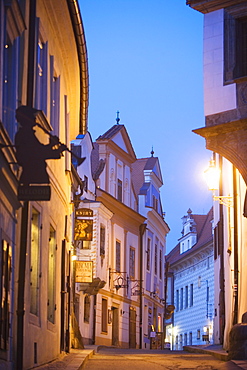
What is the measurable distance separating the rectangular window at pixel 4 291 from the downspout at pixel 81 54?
7831mm

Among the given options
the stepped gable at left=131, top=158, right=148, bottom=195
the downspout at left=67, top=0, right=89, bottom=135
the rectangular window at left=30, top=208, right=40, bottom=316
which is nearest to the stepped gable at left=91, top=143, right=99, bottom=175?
the stepped gable at left=131, top=158, right=148, bottom=195

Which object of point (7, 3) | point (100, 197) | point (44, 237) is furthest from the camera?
point (100, 197)

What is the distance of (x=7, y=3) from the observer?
10164 mm

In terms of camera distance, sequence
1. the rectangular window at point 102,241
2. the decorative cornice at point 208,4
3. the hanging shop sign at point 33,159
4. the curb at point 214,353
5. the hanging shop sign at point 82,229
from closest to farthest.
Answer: the hanging shop sign at point 33,159 → the curb at point 214,353 → the decorative cornice at point 208,4 → the hanging shop sign at point 82,229 → the rectangular window at point 102,241

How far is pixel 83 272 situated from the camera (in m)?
31.8

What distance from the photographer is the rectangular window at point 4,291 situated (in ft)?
33.2

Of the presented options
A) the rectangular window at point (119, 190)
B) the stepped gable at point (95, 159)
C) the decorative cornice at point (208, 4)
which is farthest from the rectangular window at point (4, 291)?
the rectangular window at point (119, 190)

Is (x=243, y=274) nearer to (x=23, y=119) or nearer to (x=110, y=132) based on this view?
(x=23, y=119)

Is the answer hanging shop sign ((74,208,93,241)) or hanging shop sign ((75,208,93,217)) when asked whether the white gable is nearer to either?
hanging shop sign ((74,208,93,241))

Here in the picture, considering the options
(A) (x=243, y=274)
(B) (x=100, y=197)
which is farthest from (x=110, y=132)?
(A) (x=243, y=274)

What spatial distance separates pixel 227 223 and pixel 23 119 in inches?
804

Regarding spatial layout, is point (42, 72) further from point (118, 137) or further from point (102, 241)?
point (118, 137)

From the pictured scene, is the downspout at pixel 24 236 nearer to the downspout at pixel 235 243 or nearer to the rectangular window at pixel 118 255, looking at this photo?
the downspout at pixel 235 243

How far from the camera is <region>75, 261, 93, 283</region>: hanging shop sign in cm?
3153
